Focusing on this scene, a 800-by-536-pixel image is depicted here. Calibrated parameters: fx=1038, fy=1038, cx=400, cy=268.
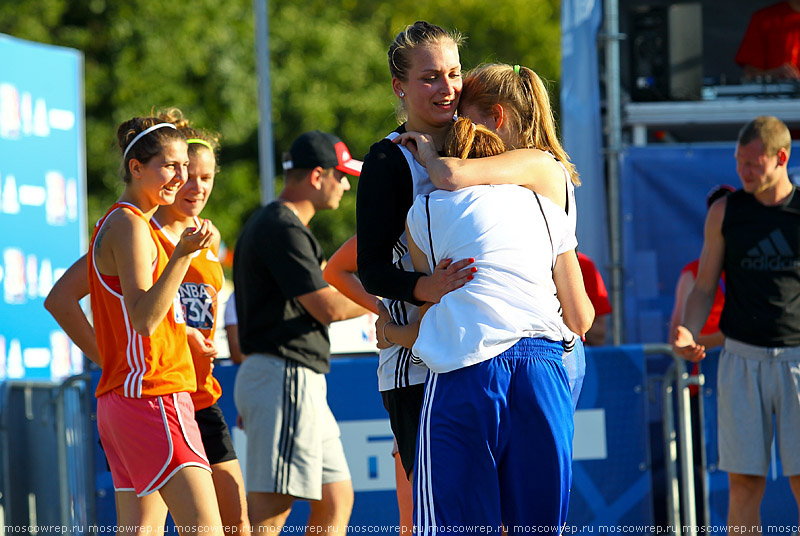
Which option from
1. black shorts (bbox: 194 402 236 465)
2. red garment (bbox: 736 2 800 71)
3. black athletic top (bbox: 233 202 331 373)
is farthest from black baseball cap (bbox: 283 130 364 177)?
red garment (bbox: 736 2 800 71)

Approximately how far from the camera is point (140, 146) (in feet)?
11.8

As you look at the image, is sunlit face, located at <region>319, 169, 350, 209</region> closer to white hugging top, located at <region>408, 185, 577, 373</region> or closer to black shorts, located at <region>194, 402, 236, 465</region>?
black shorts, located at <region>194, 402, 236, 465</region>

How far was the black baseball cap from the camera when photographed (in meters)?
4.74

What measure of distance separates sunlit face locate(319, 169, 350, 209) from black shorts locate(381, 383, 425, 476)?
183 centimetres

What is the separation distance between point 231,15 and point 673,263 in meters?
19.2

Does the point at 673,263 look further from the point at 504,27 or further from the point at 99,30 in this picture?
the point at 504,27

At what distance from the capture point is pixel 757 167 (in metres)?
4.95

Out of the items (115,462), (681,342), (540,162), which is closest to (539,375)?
(540,162)

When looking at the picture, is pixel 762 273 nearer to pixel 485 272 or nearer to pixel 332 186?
pixel 332 186

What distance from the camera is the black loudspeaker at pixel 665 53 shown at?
7.12 m

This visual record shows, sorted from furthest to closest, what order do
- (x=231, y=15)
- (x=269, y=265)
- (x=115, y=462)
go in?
(x=231, y=15) → (x=269, y=265) → (x=115, y=462)

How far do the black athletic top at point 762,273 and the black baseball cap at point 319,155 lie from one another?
1.85 meters

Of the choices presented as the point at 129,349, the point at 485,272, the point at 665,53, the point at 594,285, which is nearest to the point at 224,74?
the point at 665,53

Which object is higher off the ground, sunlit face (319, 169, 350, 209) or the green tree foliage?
the green tree foliage
